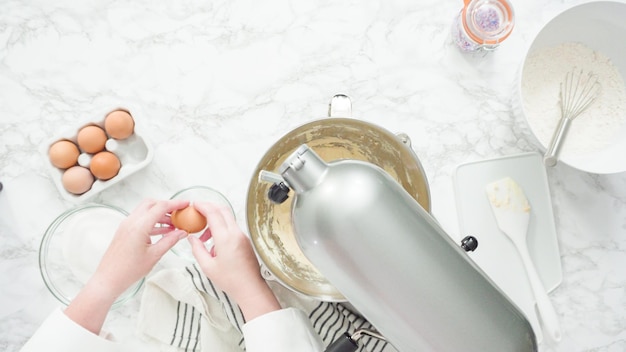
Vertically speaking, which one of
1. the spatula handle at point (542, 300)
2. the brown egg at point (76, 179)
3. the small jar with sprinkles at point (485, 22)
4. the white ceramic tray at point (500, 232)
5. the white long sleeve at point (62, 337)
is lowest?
the spatula handle at point (542, 300)

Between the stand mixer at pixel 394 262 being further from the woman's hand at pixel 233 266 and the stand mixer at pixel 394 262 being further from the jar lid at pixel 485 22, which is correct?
the jar lid at pixel 485 22

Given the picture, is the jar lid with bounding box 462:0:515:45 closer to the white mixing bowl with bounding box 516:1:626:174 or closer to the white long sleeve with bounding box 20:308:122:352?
the white mixing bowl with bounding box 516:1:626:174

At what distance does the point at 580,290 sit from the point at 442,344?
1.66ft

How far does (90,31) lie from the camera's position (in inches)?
30.2

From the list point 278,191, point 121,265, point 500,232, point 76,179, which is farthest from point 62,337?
point 500,232

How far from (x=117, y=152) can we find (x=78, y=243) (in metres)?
0.15

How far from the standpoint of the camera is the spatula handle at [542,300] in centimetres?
70

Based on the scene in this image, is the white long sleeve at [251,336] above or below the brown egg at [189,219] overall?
below

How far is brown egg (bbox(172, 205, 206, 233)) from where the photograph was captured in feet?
2.18

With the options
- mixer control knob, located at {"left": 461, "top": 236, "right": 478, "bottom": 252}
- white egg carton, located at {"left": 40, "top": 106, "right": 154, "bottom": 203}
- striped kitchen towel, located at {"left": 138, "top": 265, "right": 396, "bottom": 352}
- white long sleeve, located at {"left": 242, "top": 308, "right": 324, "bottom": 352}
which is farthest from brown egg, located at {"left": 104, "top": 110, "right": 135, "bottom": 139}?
mixer control knob, located at {"left": 461, "top": 236, "right": 478, "bottom": 252}

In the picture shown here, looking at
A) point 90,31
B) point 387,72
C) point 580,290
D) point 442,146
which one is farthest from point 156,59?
point 580,290

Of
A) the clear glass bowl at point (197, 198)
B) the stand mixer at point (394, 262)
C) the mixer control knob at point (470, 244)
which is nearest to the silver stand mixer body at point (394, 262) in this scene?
the stand mixer at point (394, 262)

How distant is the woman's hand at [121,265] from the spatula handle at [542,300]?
53 cm

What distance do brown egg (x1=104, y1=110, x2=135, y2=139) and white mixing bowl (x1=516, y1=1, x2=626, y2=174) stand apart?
60 centimetres
